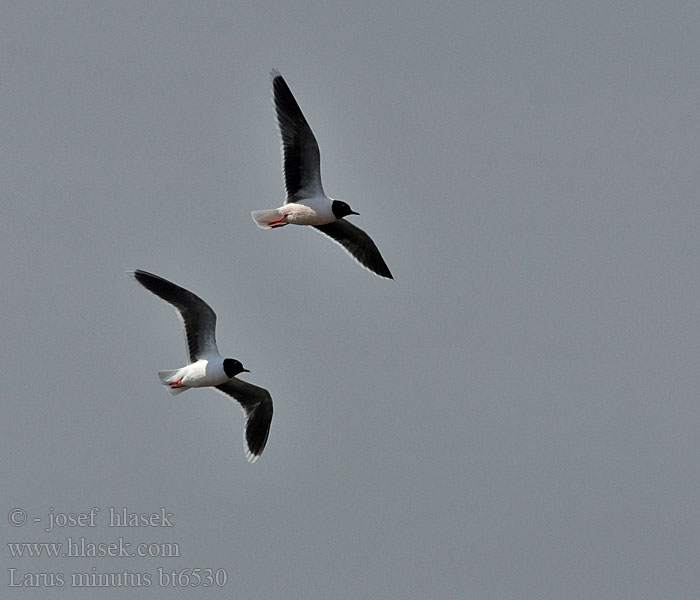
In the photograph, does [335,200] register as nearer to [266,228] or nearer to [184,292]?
[266,228]

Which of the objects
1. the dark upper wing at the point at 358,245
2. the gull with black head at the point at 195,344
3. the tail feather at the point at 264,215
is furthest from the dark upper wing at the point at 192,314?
the dark upper wing at the point at 358,245

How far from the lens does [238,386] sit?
976 inches

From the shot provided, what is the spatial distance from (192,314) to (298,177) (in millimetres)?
2876

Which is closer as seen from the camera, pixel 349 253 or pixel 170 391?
pixel 170 391

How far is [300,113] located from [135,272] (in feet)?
12.4

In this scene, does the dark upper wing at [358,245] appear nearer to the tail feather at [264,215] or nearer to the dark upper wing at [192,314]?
the tail feather at [264,215]

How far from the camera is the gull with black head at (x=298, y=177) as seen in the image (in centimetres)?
2373

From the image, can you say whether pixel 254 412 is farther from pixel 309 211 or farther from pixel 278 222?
pixel 309 211

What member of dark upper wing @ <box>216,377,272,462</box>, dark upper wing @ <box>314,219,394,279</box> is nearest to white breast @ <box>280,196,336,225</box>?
dark upper wing @ <box>314,219,394,279</box>

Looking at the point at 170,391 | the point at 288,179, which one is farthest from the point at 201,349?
the point at 288,179

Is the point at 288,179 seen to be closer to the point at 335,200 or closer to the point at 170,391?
the point at 335,200

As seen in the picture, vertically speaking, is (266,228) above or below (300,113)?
below

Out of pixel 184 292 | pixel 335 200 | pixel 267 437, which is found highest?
pixel 335 200

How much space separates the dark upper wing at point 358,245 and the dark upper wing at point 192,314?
11.5 feet
